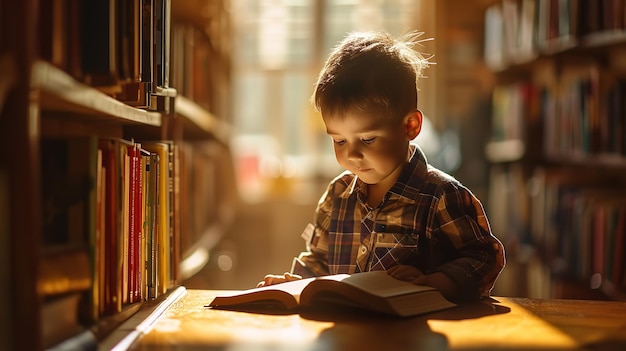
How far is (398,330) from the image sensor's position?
1.07 m

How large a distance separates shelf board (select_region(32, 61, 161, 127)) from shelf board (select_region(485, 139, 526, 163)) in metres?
2.52

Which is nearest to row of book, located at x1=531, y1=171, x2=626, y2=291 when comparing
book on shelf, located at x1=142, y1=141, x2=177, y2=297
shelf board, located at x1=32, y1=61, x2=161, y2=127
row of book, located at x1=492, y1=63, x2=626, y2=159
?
row of book, located at x1=492, y1=63, x2=626, y2=159

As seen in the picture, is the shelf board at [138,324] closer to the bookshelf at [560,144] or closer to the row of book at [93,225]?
the row of book at [93,225]

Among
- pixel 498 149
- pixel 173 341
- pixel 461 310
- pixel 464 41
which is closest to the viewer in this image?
pixel 173 341

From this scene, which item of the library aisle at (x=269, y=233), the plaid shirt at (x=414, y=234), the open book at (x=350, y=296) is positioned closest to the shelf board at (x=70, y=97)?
the open book at (x=350, y=296)

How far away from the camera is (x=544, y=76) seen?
3381 mm

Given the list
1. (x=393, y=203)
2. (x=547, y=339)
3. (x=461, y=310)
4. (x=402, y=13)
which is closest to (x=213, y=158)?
(x=402, y=13)

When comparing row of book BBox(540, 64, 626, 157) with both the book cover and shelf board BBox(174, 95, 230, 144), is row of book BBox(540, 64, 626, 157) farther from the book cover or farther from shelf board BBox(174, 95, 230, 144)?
the book cover

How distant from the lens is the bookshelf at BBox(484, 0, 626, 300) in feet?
8.16

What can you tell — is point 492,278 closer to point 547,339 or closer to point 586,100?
point 547,339

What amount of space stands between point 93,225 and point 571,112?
2.19 meters

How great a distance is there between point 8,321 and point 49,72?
0.88ft

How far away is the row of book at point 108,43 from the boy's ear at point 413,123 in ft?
1.49

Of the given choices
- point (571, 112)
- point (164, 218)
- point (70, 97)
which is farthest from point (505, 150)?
point (70, 97)
